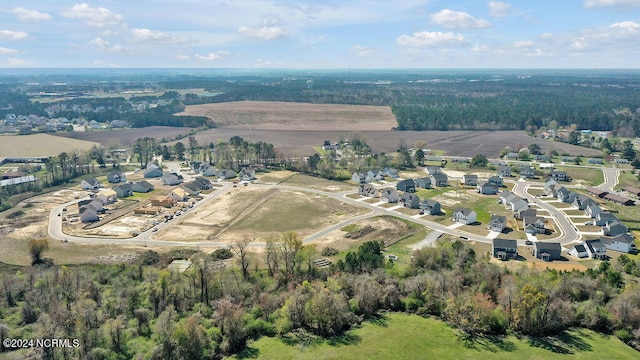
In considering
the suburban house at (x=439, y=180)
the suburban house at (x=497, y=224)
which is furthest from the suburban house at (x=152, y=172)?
the suburban house at (x=497, y=224)

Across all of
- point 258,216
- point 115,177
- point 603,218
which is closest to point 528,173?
point 603,218

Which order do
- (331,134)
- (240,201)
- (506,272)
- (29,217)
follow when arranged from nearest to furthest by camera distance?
(506,272)
(29,217)
(240,201)
(331,134)

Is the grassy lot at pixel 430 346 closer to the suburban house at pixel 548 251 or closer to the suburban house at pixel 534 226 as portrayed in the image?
the suburban house at pixel 548 251

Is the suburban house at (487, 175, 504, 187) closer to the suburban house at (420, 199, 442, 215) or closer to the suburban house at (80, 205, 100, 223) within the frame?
the suburban house at (420, 199, 442, 215)

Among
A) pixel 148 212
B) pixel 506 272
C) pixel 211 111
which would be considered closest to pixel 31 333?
pixel 148 212

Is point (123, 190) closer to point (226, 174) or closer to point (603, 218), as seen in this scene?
point (226, 174)

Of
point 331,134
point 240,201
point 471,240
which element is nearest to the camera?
point 471,240

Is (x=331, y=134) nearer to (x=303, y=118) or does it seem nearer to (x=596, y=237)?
(x=303, y=118)
